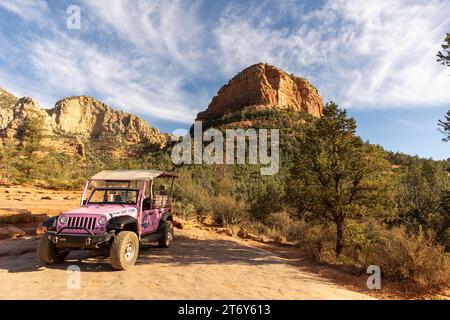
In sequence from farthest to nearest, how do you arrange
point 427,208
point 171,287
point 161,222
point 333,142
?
point 427,208, point 333,142, point 161,222, point 171,287

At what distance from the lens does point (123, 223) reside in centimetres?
645

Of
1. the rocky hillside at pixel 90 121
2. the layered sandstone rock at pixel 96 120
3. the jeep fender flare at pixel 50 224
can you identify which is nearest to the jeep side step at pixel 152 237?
the jeep fender flare at pixel 50 224

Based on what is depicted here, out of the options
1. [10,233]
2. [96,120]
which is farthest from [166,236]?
[96,120]

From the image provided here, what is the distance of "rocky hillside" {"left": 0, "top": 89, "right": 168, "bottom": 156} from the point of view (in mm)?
112969

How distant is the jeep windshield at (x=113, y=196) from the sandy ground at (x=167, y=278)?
59.2 inches

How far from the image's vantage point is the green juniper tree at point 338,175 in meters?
9.71

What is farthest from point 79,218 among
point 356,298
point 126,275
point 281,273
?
point 356,298

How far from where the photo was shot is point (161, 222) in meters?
8.98

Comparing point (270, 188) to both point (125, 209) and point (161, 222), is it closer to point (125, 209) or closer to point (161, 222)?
point (161, 222)

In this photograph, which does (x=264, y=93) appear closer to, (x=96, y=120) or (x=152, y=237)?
(x=152, y=237)

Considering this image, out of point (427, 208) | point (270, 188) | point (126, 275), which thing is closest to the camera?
point (126, 275)

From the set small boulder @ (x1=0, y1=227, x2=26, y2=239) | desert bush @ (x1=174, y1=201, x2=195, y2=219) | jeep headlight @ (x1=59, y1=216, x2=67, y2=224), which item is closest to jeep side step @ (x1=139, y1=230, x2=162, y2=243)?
jeep headlight @ (x1=59, y1=216, x2=67, y2=224)

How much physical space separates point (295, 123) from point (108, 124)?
122440 mm

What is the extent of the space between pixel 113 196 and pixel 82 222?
1.95 m
